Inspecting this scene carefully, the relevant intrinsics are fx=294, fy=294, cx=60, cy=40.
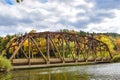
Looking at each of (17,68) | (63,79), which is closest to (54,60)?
(17,68)

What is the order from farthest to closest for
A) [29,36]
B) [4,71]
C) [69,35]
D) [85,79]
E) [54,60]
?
[69,35] < [54,60] < [29,36] < [4,71] < [85,79]

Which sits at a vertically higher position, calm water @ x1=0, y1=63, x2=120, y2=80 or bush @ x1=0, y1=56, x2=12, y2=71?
bush @ x1=0, y1=56, x2=12, y2=71

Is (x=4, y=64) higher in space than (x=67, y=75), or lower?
higher

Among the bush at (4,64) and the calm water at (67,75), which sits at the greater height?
the bush at (4,64)

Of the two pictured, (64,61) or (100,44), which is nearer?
(64,61)

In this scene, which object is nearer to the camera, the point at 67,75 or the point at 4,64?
the point at 67,75

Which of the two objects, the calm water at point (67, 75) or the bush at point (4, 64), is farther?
the bush at point (4, 64)

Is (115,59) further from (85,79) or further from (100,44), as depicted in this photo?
(85,79)

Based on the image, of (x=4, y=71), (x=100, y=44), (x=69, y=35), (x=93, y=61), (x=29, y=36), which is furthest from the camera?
(x=100, y=44)

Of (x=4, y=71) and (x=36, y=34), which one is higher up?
(x=36, y=34)

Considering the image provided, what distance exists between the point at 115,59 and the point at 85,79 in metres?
67.4

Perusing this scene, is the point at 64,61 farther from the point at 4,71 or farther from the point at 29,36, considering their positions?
the point at 4,71

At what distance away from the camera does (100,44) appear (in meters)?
98.6

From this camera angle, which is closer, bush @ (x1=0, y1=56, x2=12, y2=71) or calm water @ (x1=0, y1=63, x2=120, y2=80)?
calm water @ (x1=0, y1=63, x2=120, y2=80)
